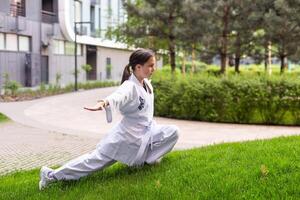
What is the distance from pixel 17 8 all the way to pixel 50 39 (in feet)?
14.6

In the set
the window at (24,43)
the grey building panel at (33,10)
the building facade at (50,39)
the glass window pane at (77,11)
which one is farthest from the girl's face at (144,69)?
the glass window pane at (77,11)

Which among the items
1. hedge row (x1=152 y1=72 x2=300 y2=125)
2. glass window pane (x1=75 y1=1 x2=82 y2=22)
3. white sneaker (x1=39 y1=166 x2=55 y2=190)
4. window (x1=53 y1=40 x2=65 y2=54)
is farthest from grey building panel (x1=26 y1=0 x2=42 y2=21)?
white sneaker (x1=39 y1=166 x2=55 y2=190)

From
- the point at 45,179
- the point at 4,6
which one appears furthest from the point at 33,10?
the point at 45,179

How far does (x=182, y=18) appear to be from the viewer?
68.8ft

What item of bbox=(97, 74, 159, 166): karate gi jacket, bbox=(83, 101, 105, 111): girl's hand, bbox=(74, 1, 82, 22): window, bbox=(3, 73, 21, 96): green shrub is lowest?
bbox=(3, 73, 21, 96): green shrub

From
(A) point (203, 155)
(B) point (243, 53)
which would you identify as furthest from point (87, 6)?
(A) point (203, 155)

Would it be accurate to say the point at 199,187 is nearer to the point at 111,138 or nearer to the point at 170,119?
the point at 111,138

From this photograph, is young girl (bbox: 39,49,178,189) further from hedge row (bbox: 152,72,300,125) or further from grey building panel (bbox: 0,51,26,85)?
grey building panel (bbox: 0,51,26,85)

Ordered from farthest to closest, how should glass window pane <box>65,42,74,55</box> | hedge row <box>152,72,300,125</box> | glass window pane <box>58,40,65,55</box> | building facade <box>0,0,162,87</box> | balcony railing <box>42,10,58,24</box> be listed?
glass window pane <box>65,42,74,55</box> < glass window pane <box>58,40,65,55</box> < balcony railing <box>42,10,58,24</box> < building facade <box>0,0,162,87</box> < hedge row <box>152,72,300,125</box>

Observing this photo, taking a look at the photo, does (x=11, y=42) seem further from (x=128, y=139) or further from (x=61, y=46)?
(x=128, y=139)

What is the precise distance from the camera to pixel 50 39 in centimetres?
3528

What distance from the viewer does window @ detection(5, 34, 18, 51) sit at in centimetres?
2955

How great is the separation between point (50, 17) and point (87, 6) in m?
7.84

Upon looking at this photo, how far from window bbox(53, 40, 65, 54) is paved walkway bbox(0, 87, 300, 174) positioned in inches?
769
